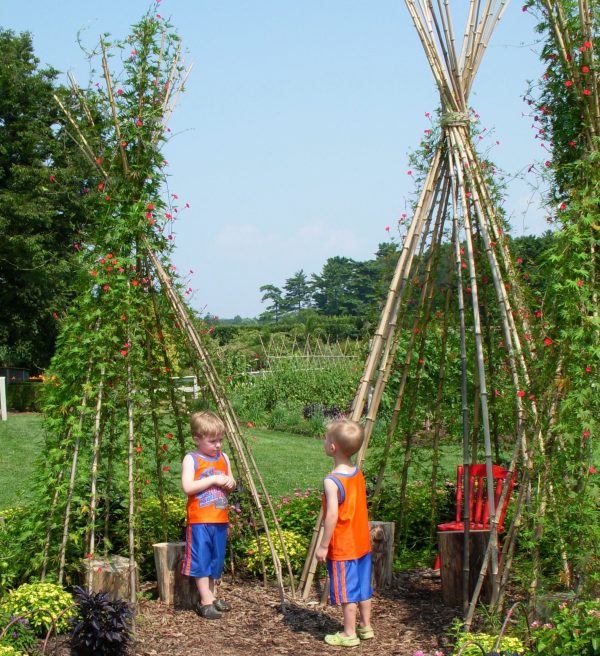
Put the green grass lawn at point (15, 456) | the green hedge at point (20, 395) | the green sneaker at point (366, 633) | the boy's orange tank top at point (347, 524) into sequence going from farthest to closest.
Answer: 1. the green hedge at point (20, 395)
2. the green grass lawn at point (15, 456)
3. the green sneaker at point (366, 633)
4. the boy's orange tank top at point (347, 524)

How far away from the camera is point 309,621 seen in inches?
181

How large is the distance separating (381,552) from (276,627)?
0.94 m

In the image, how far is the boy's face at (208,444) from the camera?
4621 mm

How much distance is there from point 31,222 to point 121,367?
17.4 metres

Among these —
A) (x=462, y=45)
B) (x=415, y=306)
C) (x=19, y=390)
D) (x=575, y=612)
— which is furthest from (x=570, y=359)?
(x=19, y=390)

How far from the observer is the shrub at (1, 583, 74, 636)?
415 cm

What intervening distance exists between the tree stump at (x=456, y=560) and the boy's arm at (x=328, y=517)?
963mm

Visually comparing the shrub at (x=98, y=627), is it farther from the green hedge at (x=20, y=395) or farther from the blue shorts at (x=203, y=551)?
the green hedge at (x=20, y=395)

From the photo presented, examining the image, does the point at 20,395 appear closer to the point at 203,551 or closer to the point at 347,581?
the point at 203,551

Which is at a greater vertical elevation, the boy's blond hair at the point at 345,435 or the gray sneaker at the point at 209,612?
the boy's blond hair at the point at 345,435

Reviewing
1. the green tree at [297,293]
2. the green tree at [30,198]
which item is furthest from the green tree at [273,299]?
the green tree at [30,198]

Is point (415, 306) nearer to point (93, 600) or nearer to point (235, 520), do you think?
point (235, 520)

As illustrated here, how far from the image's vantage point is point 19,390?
67.5 feet

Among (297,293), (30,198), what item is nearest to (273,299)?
(297,293)
